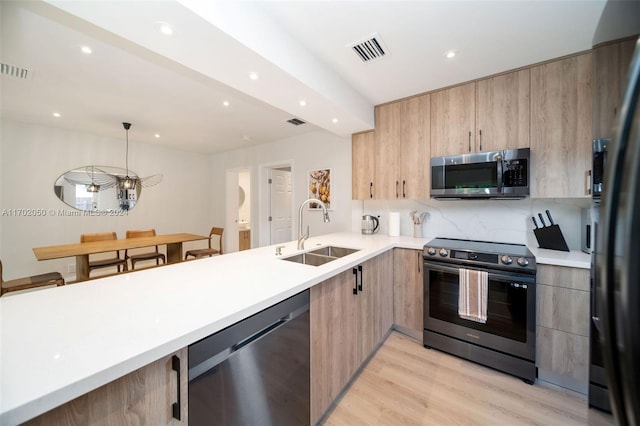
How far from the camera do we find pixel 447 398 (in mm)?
1681

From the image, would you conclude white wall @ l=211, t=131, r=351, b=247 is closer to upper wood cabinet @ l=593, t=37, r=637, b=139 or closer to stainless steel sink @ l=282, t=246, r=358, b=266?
stainless steel sink @ l=282, t=246, r=358, b=266

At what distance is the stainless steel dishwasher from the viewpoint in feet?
2.71

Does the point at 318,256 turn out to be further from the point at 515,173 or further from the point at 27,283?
the point at 27,283

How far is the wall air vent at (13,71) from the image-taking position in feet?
6.82

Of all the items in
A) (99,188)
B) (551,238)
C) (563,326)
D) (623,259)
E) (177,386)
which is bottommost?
(563,326)

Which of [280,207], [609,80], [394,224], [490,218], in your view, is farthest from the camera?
[280,207]

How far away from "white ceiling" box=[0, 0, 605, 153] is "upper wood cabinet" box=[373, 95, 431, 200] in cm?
15

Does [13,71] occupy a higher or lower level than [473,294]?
higher

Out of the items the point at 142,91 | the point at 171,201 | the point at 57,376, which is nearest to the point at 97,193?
the point at 171,201

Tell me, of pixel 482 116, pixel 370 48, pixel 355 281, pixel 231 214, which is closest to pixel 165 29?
pixel 370 48

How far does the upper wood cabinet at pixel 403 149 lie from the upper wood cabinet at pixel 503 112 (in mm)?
470

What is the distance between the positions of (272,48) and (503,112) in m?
2.06

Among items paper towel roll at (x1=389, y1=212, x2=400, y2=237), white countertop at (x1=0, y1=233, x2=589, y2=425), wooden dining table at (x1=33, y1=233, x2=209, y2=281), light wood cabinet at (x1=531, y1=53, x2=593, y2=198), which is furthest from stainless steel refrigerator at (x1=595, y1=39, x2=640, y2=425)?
wooden dining table at (x1=33, y1=233, x2=209, y2=281)

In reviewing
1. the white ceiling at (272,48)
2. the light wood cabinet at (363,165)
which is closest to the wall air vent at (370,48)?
the white ceiling at (272,48)
